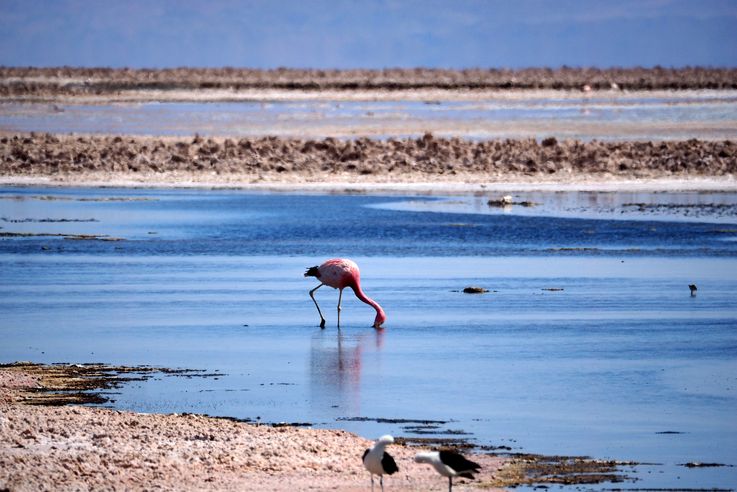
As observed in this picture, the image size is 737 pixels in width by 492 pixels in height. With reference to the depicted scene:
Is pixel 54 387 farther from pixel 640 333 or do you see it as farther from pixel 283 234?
pixel 283 234

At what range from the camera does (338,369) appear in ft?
38.7

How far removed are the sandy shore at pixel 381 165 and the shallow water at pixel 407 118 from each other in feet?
31.8

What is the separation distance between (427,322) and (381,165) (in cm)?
2134

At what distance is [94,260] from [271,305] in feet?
16.9

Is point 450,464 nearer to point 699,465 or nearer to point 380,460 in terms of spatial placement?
point 380,460

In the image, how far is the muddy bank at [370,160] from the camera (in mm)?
34375

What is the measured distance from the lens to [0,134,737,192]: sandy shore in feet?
110

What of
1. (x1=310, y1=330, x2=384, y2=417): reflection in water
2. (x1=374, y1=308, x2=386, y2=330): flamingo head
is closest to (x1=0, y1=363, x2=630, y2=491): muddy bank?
(x1=310, y1=330, x2=384, y2=417): reflection in water

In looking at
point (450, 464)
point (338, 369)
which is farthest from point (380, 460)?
point (338, 369)

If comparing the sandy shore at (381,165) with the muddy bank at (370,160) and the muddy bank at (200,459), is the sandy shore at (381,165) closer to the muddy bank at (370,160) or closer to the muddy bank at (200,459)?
the muddy bank at (370,160)

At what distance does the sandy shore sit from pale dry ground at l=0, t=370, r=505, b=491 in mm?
23335

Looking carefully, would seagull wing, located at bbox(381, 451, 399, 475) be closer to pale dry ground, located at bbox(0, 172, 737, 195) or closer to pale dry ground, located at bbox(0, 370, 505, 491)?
pale dry ground, located at bbox(0, 370, 505, 491)

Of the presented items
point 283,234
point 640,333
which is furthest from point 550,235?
→ point 640,333

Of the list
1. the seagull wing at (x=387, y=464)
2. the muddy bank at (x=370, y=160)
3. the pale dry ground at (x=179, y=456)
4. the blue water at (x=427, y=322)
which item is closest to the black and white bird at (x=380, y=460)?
the seagull wing at (x=387, y=464)
